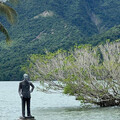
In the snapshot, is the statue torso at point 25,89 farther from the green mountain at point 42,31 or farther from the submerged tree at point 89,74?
the green mountain at point 42,31

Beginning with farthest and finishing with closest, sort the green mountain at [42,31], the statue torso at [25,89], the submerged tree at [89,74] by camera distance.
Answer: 1. the green mountain at [42,31]
2. the submerged tree at [89,74]
3. the statue torso at [25,89]

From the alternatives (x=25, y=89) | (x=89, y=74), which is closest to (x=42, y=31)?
(x=89, y=74)

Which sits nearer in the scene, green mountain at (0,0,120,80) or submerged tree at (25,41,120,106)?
submerged tree at (25,41,120,106)

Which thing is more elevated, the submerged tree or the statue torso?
the submerged tree

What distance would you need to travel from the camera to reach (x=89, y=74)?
23.2 metres

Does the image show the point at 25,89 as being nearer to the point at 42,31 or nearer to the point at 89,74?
the point at 89,74

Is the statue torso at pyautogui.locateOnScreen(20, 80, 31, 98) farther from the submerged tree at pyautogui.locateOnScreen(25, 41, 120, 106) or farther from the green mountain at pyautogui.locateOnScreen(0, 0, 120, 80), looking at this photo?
the green mountain at pyautogui.locateOnScreen(0, 0, 120, 80)

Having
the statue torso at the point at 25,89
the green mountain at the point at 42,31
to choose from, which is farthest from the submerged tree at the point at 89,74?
the green mountain at the point at 42,31

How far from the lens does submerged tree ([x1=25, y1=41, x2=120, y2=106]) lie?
2305 centimetres

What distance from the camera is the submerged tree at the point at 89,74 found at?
23.0 meters

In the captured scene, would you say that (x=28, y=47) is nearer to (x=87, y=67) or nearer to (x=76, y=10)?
(x=76, y=10)

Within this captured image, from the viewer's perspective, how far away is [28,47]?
414ft

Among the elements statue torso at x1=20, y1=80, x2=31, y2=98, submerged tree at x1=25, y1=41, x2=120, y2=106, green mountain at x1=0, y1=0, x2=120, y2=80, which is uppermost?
green mountain at x1=0, y1=0, x2=120, y2=80

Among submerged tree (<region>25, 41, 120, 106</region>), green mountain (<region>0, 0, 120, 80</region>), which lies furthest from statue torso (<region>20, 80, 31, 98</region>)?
green mountain (<region>0, 0, 120, 80</region>)
